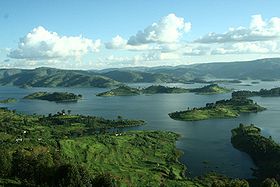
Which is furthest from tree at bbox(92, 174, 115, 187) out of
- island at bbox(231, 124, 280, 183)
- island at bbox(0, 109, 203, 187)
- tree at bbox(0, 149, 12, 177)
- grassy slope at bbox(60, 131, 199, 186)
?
island at bbox(231, 124, 280, 183)

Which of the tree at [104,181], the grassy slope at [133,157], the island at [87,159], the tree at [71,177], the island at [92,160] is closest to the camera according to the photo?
the tree at [71,177]

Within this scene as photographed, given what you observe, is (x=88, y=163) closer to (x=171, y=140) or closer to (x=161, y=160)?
(x=161, y=160)

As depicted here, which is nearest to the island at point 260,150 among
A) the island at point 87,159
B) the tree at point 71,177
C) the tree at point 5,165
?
the island at point 87,159

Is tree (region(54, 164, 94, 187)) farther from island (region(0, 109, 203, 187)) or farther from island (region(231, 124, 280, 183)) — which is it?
island (region(231, 124, 280, 183))

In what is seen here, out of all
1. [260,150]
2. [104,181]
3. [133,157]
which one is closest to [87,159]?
[133,157]

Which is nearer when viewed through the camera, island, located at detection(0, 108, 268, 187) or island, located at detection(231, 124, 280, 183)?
island, located at detection(0, 108, 268, 187)

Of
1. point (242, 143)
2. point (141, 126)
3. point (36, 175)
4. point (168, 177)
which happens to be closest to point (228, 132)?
point (242, 143)

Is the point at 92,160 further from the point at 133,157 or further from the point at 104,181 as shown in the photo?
the point at 104,181

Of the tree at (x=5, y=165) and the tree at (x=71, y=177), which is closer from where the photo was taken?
the tree at (x=71, y=177)

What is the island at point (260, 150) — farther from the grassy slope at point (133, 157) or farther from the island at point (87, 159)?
the grassy slope at point (133, 157)
